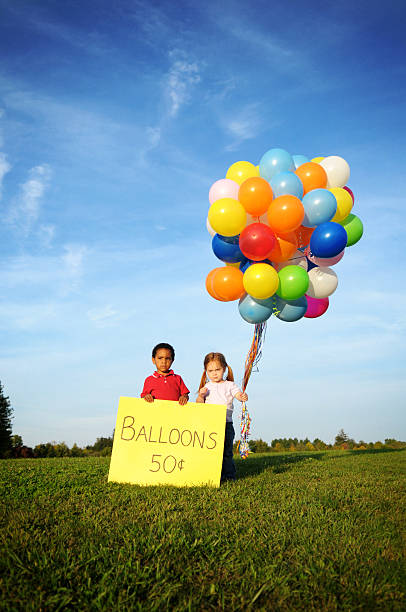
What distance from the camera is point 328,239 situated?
6.59m

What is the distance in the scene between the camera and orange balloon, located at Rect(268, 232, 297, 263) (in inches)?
273

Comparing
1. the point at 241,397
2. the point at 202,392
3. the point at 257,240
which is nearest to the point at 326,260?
the point at 257,240

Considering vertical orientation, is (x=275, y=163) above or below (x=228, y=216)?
above

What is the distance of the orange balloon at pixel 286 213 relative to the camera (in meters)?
6.37

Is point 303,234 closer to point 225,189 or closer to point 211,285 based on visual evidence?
point 225,189

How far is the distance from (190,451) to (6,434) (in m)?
22.0

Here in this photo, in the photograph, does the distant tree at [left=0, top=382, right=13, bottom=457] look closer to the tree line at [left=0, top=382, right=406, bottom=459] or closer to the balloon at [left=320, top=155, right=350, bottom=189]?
the tree line at [left=0, top=382, right=406, bottom=459]

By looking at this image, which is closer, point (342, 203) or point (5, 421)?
point (342, 203)

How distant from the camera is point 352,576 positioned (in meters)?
2.19

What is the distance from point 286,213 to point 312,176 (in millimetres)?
1189

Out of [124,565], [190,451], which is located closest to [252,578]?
[124,565]

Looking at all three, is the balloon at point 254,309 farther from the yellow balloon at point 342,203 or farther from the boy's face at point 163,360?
the boy's face at point 163,360

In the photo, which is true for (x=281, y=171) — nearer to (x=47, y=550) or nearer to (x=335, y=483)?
(x=335, y=483)

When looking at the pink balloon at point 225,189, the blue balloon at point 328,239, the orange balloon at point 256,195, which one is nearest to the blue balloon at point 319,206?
the blue balloon at point 328,239
